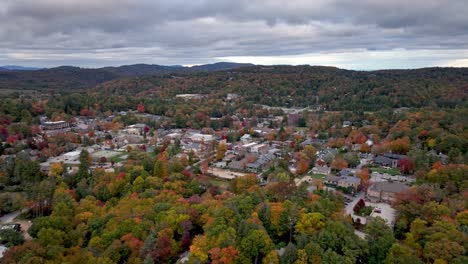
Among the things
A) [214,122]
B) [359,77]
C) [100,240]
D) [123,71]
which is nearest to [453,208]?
[100,240]

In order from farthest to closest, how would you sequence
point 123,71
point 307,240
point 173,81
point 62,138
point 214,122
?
point 123,71 → point 173,81 → point 214,122 → point 62,138 → point 307,240

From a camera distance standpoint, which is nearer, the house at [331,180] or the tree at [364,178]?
the tree at [364,178]

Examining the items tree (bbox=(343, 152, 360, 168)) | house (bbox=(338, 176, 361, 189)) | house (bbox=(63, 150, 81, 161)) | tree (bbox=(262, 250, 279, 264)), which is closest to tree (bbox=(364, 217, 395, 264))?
tree (bbox=(262, 250, 279, 264))

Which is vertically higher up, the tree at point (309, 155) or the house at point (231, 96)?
the house at point (231, 96)

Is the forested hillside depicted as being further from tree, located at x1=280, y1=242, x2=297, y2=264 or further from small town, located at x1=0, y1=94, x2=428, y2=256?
tree, located at x1=280, y1=242, x2=297, y2=264

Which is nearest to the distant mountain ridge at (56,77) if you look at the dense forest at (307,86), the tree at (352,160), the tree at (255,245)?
the dense forest at (307,86)

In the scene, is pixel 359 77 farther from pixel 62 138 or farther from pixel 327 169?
pixel 62 138

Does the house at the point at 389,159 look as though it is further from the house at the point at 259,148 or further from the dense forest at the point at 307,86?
Answer: the dense forest at the point at 307,86
